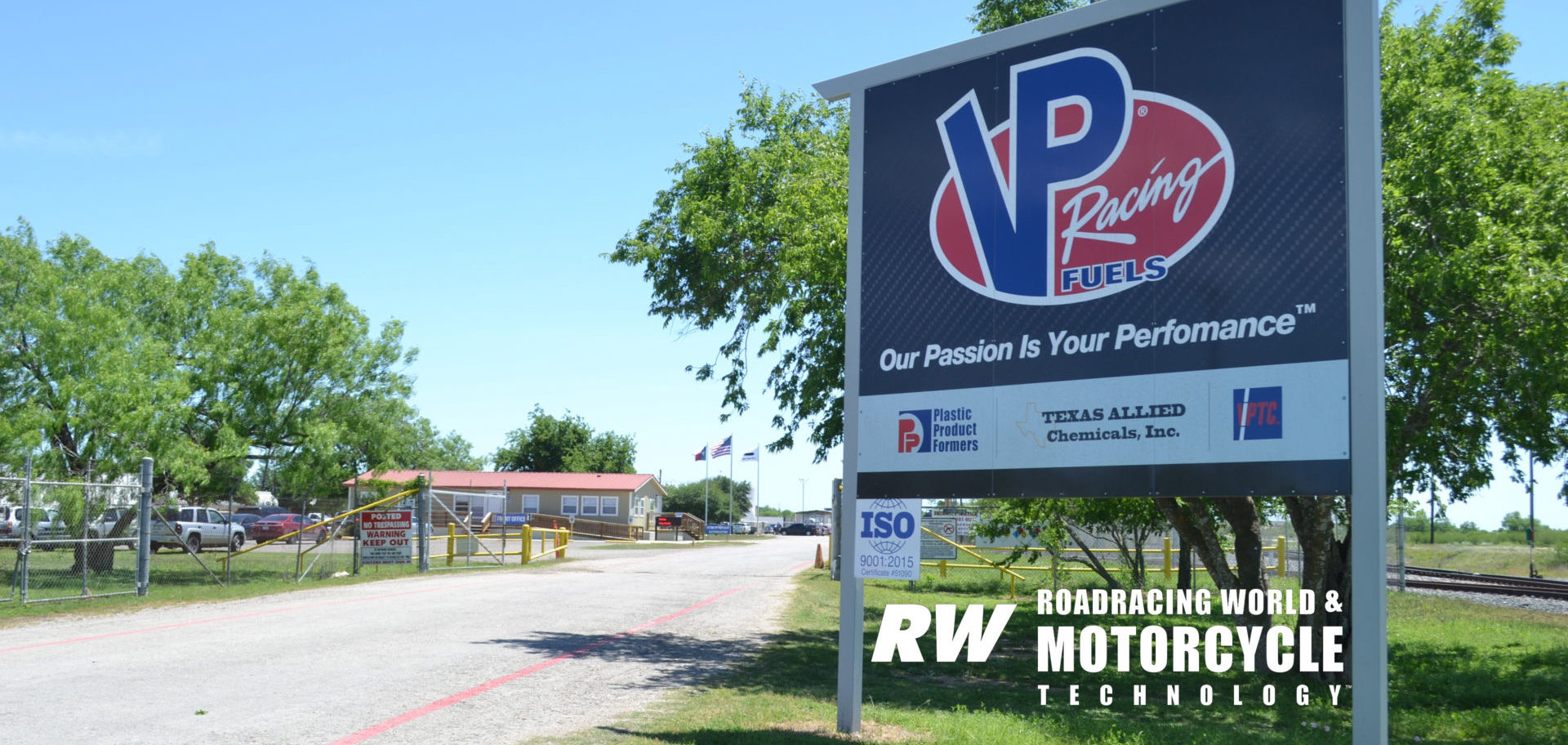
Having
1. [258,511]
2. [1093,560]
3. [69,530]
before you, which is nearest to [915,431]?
[1093,560]

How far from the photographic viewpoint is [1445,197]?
11.6 metres

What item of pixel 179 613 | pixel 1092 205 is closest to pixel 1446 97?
pixel 1092 205

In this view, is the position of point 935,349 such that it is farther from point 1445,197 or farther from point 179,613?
point 179,613

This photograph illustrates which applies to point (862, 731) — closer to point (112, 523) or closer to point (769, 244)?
point (769, 244)

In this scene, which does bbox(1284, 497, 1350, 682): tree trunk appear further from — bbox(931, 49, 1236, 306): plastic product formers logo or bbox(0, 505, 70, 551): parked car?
bbox(0, 505, 70, 551): parked car

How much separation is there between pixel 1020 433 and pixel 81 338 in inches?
921

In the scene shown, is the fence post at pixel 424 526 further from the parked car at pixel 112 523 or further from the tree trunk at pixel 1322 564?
the tree trunk at pixel 1322 564

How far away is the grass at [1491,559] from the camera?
45969 millimetres

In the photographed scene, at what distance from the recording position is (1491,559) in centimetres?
5378

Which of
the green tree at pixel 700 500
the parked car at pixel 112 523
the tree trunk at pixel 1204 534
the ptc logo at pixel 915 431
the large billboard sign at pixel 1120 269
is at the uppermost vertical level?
the large billboard sign at pixel 1120 269

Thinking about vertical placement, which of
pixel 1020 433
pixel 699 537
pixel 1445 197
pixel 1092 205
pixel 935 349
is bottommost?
pixel 699 537

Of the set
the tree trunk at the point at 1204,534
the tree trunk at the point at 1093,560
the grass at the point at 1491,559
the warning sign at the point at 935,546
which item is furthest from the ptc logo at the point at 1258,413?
the grass at the point at 1491,559

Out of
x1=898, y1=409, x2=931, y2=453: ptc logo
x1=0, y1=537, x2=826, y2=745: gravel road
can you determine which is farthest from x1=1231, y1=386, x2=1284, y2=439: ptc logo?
x1=0, y1=537, x2=826, y2=745: gravel road

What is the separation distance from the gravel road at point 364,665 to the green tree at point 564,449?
250ft
